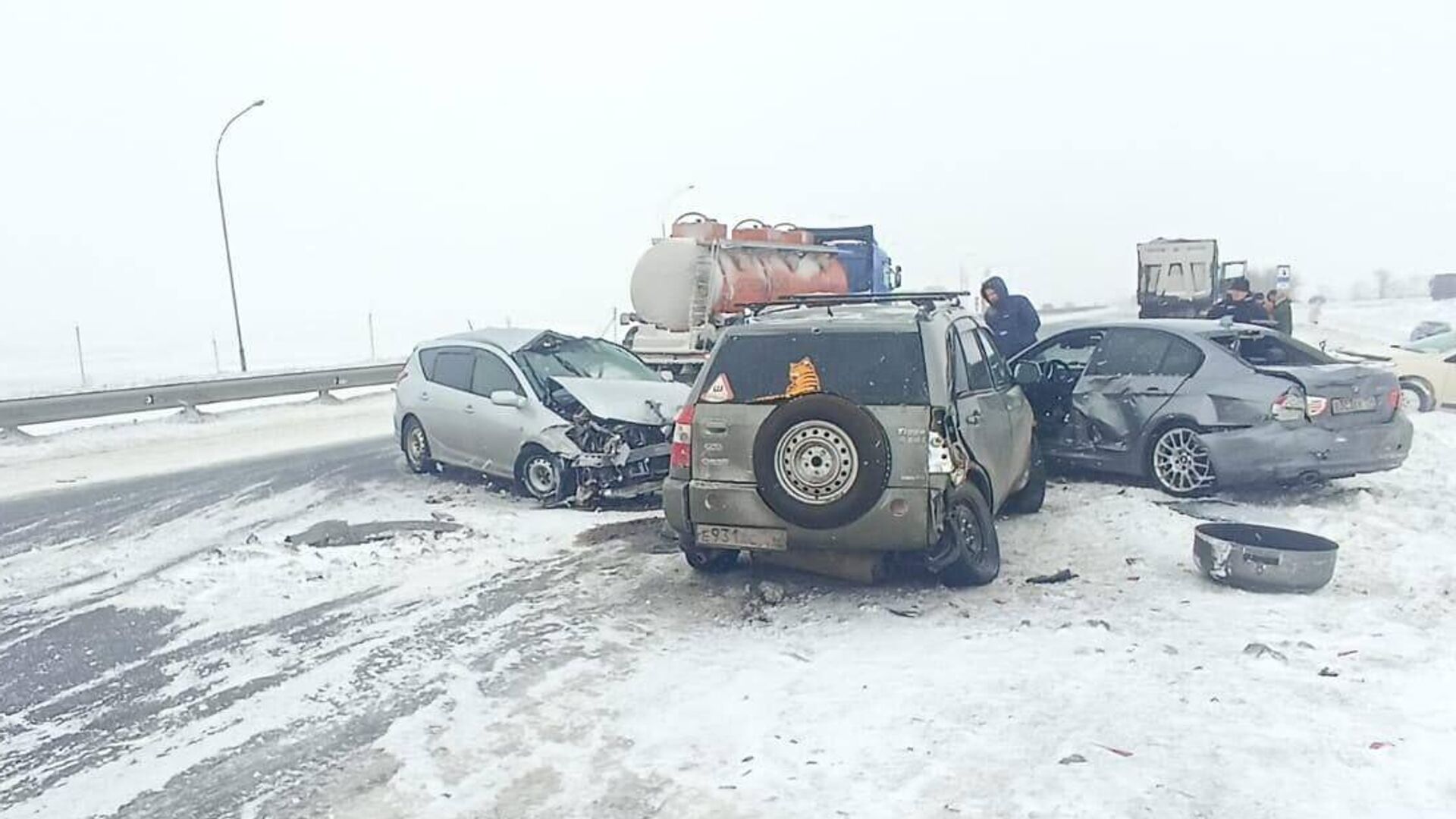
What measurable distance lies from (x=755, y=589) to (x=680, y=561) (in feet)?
2.96

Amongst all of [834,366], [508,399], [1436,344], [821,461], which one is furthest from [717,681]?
[1436,344]

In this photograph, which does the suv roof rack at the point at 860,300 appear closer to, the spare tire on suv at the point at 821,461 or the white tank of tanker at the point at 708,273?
the spare tire on suv at the point at 821,461

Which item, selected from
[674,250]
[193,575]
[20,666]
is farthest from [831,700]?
[674,250]

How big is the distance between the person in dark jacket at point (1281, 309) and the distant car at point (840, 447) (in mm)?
8502

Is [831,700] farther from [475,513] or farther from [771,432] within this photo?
[475,513]

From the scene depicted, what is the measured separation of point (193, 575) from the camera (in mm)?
7043

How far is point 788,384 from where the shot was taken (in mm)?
6152

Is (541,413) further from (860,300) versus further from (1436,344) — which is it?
(1436,344)

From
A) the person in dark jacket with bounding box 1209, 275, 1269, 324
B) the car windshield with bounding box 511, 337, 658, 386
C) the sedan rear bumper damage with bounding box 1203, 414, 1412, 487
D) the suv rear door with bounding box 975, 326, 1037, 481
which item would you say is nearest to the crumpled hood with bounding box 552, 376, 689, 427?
the car windshield with bounding box 511, 337, 658, 386

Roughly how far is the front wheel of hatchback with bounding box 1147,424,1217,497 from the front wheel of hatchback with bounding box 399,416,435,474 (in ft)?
23.0

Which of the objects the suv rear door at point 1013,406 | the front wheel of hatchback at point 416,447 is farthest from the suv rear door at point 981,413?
the front wheel of hatchback at point 416,447

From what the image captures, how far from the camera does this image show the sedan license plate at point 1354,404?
7883mm

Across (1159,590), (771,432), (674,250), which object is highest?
(674,250)

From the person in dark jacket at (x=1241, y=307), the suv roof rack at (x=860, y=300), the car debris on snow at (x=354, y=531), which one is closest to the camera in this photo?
the suv roof rack at (x=860, y=300)
